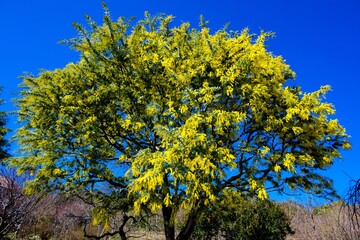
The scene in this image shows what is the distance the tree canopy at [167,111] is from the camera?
38.0 feet

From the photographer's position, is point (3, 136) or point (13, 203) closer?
point (13, 203)

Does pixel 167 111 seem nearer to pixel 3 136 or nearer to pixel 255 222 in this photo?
pixel 255 222

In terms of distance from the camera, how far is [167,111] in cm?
1230

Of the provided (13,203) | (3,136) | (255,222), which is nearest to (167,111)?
(13,203)

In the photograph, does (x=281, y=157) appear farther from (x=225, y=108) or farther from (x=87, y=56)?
(x=87, y=56)

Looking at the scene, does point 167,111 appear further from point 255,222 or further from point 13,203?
point 255,222

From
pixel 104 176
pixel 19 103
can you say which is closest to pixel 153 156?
pixel 104 176

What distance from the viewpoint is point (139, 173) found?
35.8 feet

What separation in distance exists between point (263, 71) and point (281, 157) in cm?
321

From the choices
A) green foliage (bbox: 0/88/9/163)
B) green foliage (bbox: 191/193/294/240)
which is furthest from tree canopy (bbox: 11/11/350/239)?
green foliage (bbox: 0/88/9/163)

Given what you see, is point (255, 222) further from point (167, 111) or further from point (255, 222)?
point (167, 111)

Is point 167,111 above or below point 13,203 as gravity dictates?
above

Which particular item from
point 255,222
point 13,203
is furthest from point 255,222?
point 13,203

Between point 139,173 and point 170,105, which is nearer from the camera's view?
point 139,173
